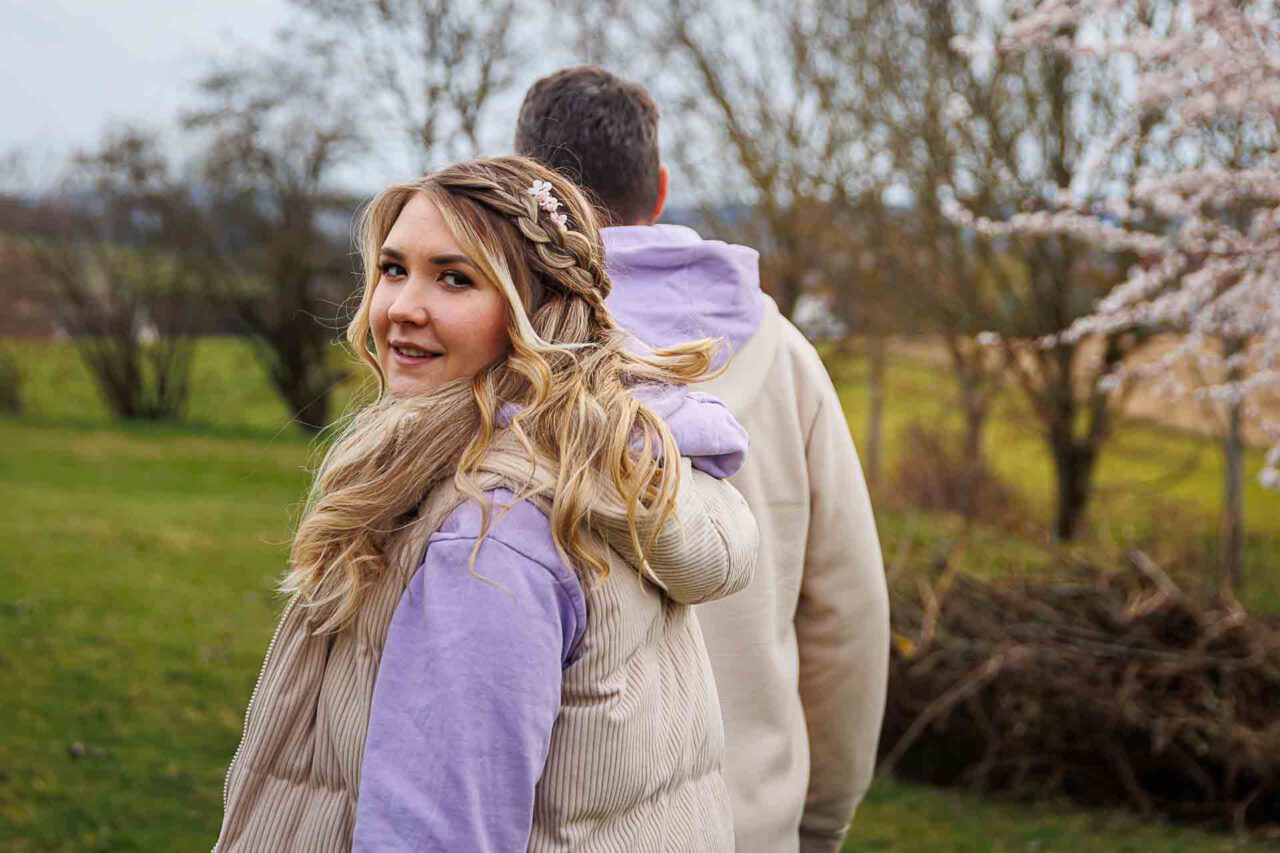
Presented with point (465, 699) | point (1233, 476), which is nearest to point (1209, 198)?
point (465, 699)

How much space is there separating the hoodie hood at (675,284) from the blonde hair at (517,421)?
23 cm

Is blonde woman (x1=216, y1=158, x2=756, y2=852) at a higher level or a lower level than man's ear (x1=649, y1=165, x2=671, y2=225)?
lower

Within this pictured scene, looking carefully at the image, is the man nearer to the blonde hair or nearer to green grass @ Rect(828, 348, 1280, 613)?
the blonde hair

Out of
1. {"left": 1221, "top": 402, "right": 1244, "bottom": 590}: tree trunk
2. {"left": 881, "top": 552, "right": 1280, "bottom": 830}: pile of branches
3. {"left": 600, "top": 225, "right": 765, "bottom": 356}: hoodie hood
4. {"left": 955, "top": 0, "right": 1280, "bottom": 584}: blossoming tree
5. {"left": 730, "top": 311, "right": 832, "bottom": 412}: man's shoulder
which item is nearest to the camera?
{"left": 600, "top": 225, "right": 765, "bottom": 356}: hoodie hood

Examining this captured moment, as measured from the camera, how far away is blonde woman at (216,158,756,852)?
4.11ft

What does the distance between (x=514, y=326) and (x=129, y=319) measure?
67.8 ft

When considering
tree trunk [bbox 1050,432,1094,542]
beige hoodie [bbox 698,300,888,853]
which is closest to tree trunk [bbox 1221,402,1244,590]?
tree trunk [bbox 1050,432,1094,542]

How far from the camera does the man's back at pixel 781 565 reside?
184cm

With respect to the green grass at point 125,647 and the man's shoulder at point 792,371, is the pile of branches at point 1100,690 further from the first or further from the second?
the green grass at point 125,647

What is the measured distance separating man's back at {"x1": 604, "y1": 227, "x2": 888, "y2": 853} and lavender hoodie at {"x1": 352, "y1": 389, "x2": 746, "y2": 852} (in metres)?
0.59

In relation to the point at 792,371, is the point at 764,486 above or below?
below

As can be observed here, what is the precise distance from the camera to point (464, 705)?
4.06ft

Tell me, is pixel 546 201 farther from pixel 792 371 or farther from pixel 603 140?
pixel 792 371

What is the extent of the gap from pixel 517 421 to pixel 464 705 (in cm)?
33
